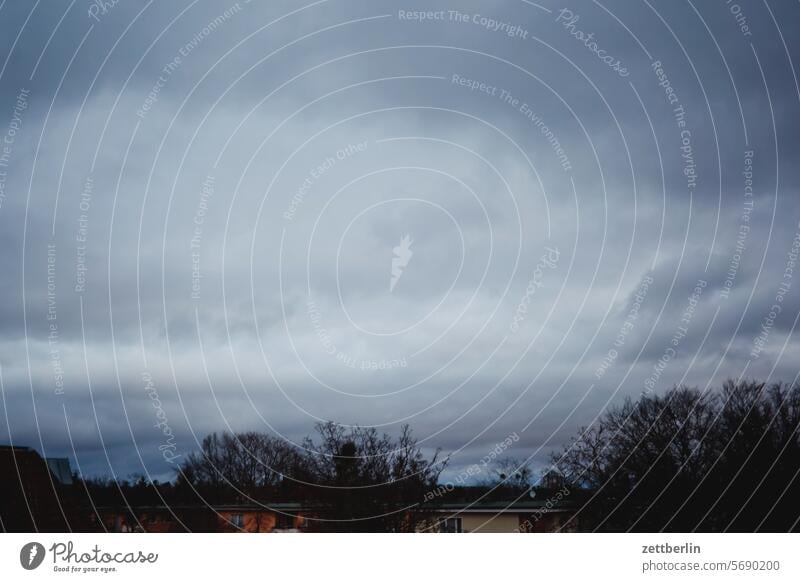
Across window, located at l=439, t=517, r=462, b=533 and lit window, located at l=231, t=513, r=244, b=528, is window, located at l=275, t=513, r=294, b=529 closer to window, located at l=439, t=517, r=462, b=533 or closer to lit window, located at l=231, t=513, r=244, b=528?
lit window, located at l=231, t=513, r=244, b=528

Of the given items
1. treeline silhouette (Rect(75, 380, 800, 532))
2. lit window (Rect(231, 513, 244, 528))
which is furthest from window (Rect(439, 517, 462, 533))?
lit window (Rect(231, 513, 244, 528))

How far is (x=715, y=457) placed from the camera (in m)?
44.0

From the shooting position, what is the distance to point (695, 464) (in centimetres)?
4534
